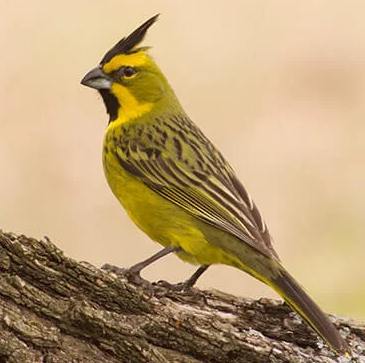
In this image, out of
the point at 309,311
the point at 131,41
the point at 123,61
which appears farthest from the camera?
the point at 123,61

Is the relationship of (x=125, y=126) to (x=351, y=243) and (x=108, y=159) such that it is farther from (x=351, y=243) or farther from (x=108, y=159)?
(x=351, y=243)

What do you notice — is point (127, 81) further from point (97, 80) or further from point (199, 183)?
point (199, 183)

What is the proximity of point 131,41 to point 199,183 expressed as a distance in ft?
2.78

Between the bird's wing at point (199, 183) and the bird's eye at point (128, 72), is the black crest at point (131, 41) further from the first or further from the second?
the bird's wing at point (199, 183)

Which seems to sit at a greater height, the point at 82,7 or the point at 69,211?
the point at 82,7

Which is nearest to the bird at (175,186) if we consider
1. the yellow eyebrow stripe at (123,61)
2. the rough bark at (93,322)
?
the yellow eyebrow stripe at (123,61)

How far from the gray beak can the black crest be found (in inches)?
2.4

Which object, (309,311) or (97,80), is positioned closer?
(309,311)

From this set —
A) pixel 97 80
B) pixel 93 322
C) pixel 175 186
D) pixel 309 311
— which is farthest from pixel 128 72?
pixel 93 322

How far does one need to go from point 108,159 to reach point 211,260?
32.8 inches

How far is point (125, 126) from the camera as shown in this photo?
7453 millimetres

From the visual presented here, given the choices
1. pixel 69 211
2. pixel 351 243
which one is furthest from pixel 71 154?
pixel 351 243

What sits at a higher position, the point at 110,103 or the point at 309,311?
the point at 110,103

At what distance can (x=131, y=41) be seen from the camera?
23.8 feet
